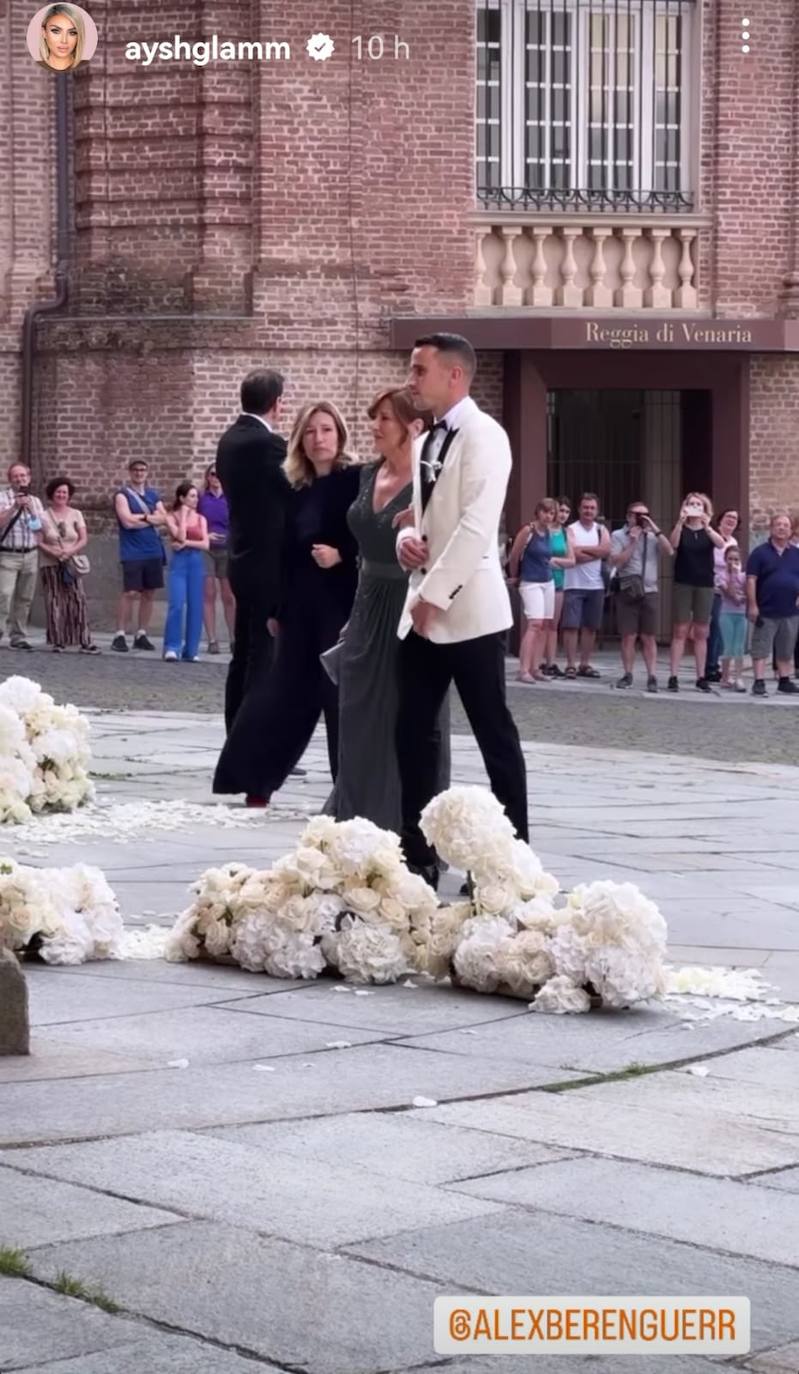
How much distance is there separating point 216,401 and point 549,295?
11.9 feet

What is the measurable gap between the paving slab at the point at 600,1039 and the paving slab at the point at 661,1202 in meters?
1.11

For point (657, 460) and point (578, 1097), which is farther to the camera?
point (657, 460)

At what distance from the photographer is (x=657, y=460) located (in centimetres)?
2755

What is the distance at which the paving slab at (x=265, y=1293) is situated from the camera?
13.2 feet

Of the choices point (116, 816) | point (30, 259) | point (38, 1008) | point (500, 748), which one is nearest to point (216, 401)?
point (30, 259)

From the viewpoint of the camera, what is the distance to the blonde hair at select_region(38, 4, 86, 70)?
83.9 feet

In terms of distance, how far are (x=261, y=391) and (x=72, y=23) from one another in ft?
50.1

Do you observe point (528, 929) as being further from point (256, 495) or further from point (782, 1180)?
point (256, 495)

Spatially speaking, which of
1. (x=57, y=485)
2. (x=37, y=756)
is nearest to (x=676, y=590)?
(x=57, y=485)

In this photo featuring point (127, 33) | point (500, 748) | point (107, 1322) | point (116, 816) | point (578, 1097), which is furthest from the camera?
point (127, 33)

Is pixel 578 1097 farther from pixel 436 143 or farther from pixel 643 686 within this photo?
pixel 436 143

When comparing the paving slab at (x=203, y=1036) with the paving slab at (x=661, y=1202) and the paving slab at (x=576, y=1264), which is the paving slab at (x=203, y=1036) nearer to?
the paving slab at (x=661, y=1202)

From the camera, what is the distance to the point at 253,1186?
500 cm

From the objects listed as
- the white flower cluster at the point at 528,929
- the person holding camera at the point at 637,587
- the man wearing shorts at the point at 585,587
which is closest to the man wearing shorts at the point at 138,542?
the man wearing shorts at the point at 585,587
